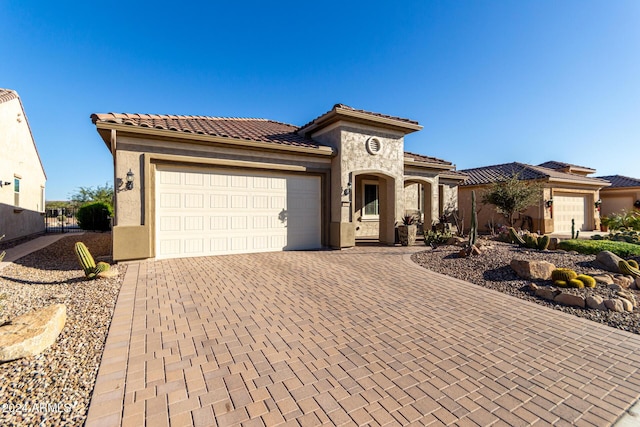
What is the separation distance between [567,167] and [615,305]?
2432 cm

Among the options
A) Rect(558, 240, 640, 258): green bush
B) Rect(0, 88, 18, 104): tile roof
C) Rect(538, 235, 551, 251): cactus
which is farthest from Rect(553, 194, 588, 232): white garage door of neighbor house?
Rect(0, 88, 18, 104): tile roof

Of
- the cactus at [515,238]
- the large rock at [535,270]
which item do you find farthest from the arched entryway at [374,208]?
the large rock at [535,270]

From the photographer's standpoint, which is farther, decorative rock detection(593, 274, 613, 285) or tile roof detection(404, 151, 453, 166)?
tile roof detection(404, 151, 453, 166)

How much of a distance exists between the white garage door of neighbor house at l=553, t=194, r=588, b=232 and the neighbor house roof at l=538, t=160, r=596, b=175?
3633 millimetres

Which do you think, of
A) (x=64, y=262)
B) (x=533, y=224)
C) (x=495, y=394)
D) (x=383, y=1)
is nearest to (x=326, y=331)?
(x=495, y=394)

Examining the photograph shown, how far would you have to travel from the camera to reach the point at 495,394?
105 inches

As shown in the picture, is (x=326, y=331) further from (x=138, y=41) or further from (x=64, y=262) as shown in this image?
(x=138, y=41)

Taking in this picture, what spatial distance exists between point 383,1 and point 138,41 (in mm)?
10569

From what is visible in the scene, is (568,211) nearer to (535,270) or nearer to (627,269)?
(627,269)

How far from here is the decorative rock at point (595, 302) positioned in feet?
16.1

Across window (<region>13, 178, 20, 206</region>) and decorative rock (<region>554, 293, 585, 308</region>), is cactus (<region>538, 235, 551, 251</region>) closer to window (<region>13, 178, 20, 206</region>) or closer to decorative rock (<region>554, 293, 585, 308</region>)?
decorative rock (<region>554, 293, 585, 308</region>)

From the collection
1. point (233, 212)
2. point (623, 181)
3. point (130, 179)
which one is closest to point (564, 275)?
point (233, 212)

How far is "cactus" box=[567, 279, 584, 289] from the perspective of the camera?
568cm

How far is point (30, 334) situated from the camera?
125 inches
